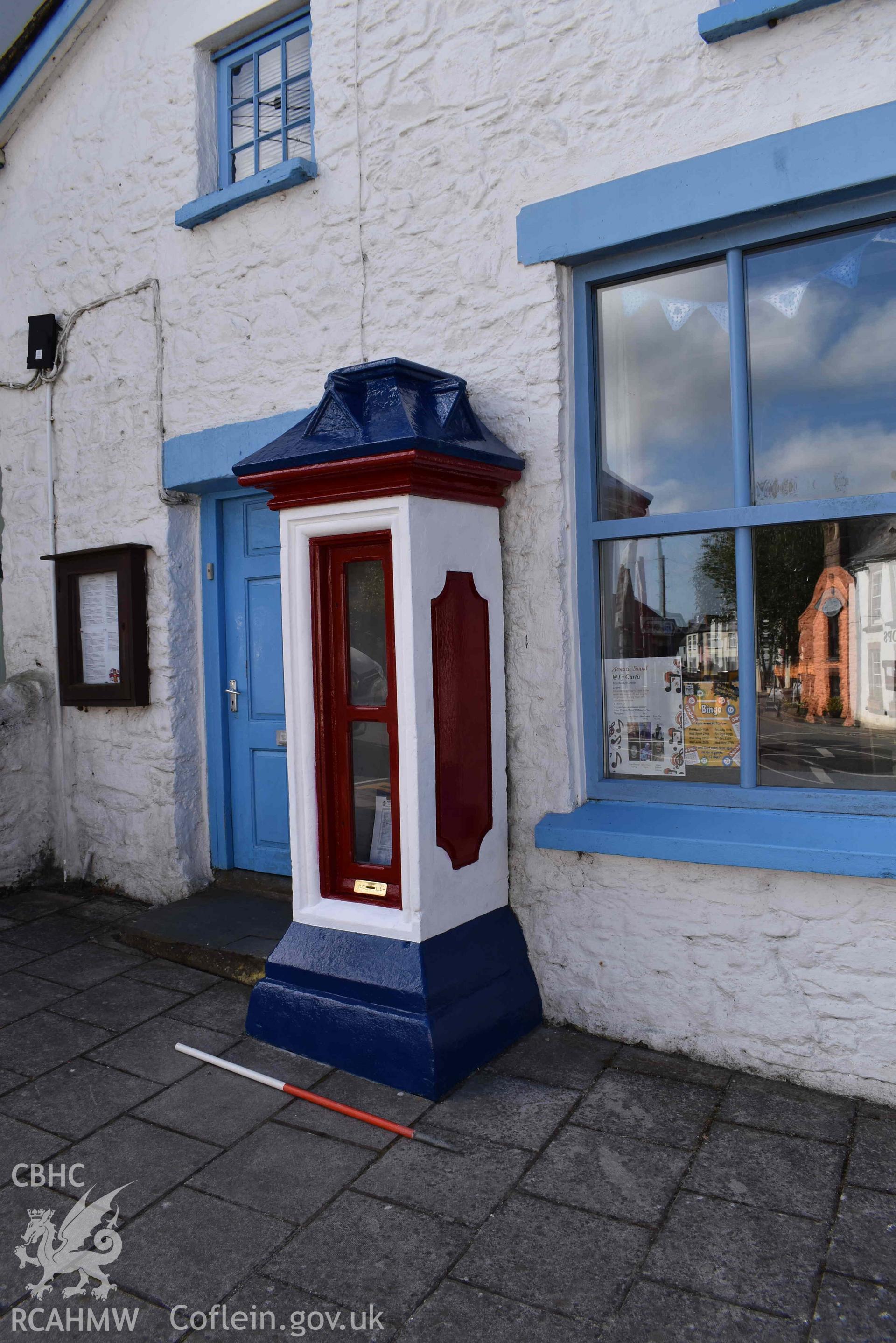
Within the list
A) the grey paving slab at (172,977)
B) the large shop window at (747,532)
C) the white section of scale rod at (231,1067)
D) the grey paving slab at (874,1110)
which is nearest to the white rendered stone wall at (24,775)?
the grey paving slab at (172,977)

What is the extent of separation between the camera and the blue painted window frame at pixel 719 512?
312cm

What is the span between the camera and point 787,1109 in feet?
9.71

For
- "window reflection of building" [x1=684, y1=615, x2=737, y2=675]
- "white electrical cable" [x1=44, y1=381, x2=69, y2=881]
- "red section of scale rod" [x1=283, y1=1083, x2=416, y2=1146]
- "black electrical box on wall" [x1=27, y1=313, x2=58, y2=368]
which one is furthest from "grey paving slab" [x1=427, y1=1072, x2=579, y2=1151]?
"black electrical box on wall" [x1=27, y1=313, x2=58, y2=368]

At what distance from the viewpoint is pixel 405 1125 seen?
291 centimetres

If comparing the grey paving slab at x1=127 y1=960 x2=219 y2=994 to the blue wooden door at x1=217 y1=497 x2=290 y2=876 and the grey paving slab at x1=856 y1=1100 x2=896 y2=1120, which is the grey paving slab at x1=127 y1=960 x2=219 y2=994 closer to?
the blue wooden door at x1=217 y1=497 x2=290 y2=876

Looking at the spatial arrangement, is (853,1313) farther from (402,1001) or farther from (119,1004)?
(119,1004)

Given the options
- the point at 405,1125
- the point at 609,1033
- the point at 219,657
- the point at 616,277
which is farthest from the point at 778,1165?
the point at 219,657

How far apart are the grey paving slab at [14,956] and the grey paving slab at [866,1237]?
3.64 m

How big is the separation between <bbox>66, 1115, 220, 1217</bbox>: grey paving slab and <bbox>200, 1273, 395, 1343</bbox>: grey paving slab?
0.50 meters

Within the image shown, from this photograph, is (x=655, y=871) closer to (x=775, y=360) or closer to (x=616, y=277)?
(x=775, y=360)

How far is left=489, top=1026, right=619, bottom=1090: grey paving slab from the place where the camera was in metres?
3.21

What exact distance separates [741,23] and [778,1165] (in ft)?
11.8

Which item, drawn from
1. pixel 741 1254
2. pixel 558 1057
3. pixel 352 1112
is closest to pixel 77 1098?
pixel 352 1112

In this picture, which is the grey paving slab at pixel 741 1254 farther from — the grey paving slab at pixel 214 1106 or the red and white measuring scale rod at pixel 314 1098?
the grey paving slab at pixel 214 1106
